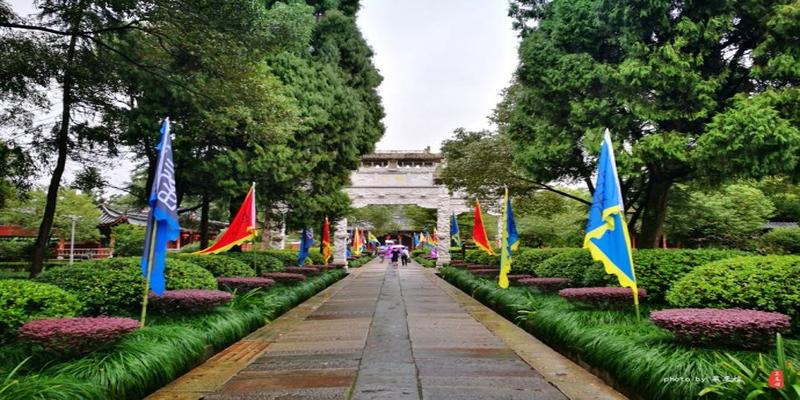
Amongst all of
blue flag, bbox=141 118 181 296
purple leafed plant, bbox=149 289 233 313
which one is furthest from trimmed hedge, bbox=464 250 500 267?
blue flag, bbox=141 118 181 296

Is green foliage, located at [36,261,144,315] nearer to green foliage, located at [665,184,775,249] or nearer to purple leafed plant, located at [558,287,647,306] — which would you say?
purple leafed plant, located at [558,287,647,306]

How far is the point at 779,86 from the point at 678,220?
14662 mm

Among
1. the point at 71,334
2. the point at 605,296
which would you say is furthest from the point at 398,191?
the point at 71,334

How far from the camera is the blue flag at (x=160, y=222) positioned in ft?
21.9

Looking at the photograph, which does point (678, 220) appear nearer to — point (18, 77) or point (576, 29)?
point (576, 29)

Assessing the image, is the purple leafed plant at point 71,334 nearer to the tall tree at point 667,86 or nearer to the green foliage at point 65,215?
the tall tree at point 667,86

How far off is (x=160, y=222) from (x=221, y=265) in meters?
5.76

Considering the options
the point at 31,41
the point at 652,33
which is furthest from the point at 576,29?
the point at 31,41

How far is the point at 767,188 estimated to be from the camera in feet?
97.5

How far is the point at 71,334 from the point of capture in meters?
4.67

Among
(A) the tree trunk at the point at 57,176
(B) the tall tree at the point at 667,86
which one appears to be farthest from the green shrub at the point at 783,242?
(A) the tree trunk at the point at 57,176

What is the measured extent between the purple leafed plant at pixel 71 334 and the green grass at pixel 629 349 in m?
4.45

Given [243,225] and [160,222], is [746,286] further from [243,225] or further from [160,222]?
[243,225]

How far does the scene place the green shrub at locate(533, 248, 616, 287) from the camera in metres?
10.5
